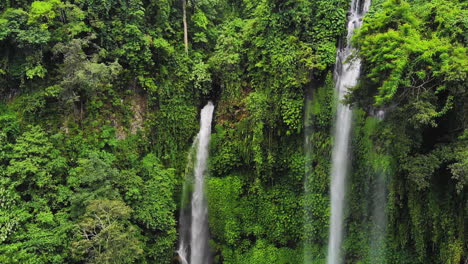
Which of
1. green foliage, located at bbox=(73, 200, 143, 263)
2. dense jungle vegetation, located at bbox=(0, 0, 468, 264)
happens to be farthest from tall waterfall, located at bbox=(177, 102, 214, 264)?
green foliage, located at bbox=(73, 200, 143, 263)

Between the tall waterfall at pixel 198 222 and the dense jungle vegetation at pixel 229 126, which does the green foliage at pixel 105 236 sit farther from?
the tall waterfall at pixel 198 222

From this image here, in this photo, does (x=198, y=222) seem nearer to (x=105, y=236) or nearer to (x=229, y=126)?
(x=229, y=126)

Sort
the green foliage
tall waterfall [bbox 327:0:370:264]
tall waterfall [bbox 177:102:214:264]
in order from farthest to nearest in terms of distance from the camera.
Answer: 1. tall waterfall [bbox 177:102:214:264]
2. tall waterfall [bbox 327:0:370:264]
3. the green foliage

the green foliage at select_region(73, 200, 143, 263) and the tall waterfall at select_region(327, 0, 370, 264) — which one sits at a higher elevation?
the tall waterfall at select_region(327, 0, 370, 264)

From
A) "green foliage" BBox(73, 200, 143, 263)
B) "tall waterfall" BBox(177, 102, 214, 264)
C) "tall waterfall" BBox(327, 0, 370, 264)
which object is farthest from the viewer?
"tall waterfall" BBox(177, 102, 214, 264)

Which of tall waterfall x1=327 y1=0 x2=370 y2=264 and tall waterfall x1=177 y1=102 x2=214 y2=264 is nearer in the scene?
tall waterfall x1=327 y1=0 x2=370 y2=264

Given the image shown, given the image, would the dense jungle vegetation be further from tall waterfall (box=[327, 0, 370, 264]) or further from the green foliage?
tall waterfall (box=[327, 0, 370, 264])

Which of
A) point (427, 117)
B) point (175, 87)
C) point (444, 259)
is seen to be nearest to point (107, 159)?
point (175, 87)

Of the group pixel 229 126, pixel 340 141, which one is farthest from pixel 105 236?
pixel 340 141
